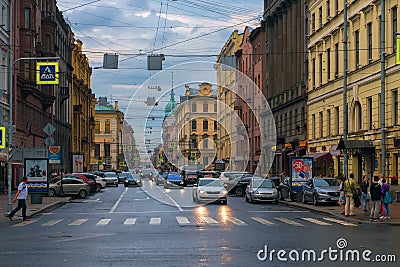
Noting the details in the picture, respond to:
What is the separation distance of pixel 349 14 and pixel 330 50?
5539 millimetres

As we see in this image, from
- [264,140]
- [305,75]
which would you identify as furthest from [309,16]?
[264,140]

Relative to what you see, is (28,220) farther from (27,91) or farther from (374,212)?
(27,91)

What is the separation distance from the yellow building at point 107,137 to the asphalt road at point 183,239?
105 meters

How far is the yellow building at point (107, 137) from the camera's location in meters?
136

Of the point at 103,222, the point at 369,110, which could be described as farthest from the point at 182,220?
the point at 369,110

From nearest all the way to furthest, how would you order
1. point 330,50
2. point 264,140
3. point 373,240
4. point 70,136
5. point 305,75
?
point 373,240 → point 330,50 → point 305,75 → point 264,140 → point 70,136

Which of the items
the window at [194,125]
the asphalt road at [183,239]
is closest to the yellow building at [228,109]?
the window at [194,125]

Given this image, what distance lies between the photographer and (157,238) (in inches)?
792

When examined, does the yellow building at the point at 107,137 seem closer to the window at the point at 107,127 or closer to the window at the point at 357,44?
the window at the point at 107,127

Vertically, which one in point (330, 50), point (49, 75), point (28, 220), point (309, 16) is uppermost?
point (309, 16)

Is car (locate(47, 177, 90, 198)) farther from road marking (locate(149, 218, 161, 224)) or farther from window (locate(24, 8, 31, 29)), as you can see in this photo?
road marking (locate(149, 218, 161, 224))

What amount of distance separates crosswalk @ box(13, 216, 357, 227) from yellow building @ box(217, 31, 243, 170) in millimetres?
6649

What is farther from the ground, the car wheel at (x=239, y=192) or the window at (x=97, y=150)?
the window at (x=97, y=150)

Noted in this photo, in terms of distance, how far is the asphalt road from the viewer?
15273 mm
